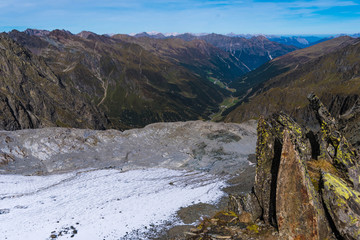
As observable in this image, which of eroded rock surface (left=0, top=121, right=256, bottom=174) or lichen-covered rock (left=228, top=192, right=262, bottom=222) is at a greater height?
lichen-covered rock (left=228, top=192, right=262, bottom=222)

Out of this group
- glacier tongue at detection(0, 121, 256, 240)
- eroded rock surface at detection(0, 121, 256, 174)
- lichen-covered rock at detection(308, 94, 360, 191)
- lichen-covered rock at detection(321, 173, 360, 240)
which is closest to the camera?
lichen-covered rock at detection(321, 173, 360, 240)

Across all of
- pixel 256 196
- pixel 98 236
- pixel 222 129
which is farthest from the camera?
pixel 222 129

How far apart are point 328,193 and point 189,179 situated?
930 inches

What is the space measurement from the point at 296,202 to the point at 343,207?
87.0 inches

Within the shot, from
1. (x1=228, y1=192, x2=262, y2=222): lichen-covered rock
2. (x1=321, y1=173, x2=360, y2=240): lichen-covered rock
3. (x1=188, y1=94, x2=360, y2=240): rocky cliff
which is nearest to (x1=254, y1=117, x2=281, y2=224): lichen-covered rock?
(x1=188, y1=94, x2=360, y2=240): rocky cliff

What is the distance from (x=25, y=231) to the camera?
22.4 meters

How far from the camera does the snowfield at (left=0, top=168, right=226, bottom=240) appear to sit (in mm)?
22609

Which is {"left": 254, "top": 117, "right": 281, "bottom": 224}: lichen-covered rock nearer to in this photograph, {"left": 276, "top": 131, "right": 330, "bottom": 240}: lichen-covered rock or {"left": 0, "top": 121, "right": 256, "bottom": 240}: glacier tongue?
{"left": 276, "top": 131, "right": 330, "bottom": 240}: lichen-covered rock

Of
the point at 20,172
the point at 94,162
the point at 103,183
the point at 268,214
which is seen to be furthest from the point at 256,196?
the point at 20,172

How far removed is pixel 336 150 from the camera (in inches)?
647

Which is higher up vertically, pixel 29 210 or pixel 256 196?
pixel 256 196

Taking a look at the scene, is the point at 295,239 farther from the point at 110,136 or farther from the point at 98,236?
the point at 110,136

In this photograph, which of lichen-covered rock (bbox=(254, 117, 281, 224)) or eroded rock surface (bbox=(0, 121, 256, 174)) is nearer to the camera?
lichen-covered rock (bbox=(254, 117, 281, 224))

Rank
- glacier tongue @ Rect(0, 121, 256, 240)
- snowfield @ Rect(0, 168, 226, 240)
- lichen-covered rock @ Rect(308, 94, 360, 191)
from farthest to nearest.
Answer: glacier tongue @ Rect(0, 121, 256, 240) → snowfield @ Rect(0, 168, 226, 240) → lichen-covered rock @ Rect(308, 94, 360, 191)
